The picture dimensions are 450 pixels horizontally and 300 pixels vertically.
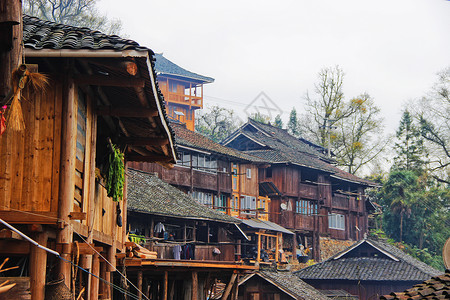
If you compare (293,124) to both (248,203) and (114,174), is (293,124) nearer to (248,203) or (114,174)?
(248,203)

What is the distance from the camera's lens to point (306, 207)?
168 ft

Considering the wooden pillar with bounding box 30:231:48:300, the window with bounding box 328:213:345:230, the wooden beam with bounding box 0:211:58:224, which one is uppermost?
the window with bounding box 328:213:345:230

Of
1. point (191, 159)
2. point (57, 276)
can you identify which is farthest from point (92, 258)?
point (191, 159)

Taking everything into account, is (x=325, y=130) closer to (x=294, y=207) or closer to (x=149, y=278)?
(x=294, y=207)

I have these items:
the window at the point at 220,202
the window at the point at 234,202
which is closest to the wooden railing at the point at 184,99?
the window at the point at 234,202

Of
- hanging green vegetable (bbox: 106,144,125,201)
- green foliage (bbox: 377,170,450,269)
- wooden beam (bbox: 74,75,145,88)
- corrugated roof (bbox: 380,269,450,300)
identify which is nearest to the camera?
wooden beam (bbox: 74,75,145,88)

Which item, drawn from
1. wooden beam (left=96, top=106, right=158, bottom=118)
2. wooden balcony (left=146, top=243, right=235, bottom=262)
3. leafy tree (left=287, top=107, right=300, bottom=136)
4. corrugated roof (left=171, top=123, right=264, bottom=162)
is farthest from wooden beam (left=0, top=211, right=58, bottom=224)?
leafy tree (left=287, top=107, right=300, bottom=136)

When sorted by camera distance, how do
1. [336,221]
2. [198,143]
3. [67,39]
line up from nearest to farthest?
[67,39] → [198,143] → [336,221]

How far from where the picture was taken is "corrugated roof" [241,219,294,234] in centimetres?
4153

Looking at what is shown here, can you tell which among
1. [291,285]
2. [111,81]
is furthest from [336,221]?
[111,81]

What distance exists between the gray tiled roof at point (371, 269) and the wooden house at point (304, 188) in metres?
Result: 7.51

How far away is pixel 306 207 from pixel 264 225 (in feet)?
28.5

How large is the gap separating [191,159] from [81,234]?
95.2ft

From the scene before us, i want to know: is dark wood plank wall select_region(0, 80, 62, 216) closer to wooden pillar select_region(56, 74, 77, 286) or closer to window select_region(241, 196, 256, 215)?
wooden pillar select_region(56, 74, 77, 286)
